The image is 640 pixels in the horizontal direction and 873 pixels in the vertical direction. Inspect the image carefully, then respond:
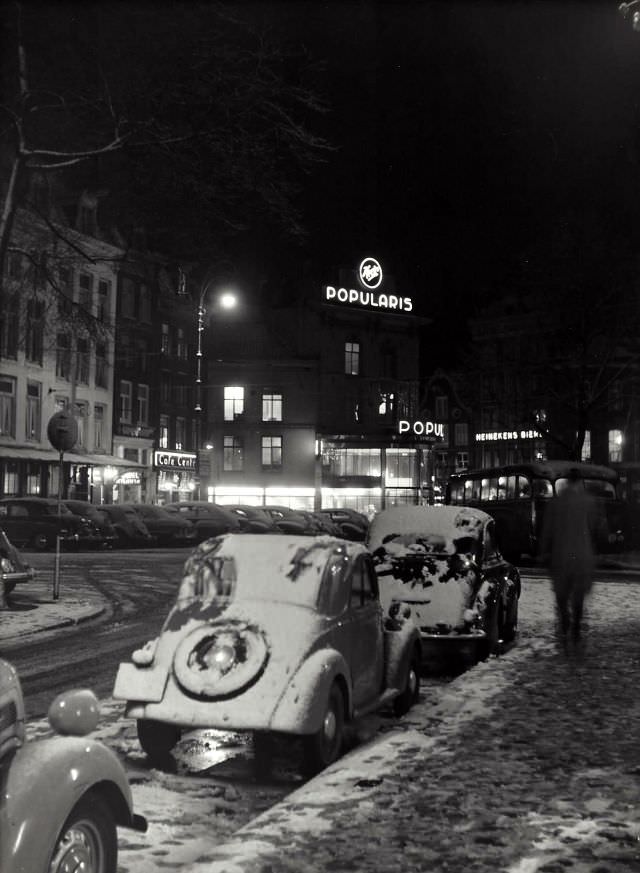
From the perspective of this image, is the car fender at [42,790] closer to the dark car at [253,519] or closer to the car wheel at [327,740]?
the car wheel at [327,740]

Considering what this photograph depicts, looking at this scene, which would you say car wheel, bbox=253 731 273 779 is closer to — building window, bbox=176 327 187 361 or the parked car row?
the parked car row

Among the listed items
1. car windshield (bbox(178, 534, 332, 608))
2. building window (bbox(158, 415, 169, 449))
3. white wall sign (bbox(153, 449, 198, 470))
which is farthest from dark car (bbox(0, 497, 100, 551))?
car windshield (bbox(178, 534, 332, 608))

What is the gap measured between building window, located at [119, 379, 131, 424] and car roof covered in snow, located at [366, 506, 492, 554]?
4723cm

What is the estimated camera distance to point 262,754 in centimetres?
775

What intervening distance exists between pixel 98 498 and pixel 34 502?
775 inches

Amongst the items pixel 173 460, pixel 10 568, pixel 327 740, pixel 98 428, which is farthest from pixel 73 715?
pixel 173 460

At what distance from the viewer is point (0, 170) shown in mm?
19891

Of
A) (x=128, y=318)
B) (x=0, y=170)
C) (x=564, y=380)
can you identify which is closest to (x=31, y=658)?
(x=0, y=170)

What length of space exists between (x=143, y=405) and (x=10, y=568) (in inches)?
1764

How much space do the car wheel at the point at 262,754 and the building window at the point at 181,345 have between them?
58.9 m

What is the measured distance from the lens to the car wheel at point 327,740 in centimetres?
739

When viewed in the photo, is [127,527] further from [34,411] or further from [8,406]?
[34,411]

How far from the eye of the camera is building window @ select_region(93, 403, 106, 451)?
56.7m

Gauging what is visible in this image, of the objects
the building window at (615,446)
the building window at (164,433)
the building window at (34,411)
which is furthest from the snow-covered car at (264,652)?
the building window at (615,446)
